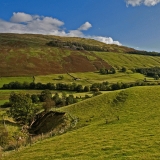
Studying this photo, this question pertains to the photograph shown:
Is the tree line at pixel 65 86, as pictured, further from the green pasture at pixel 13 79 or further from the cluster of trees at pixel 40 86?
the green pasture at pixel 13 79

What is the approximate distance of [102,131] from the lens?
123 feet

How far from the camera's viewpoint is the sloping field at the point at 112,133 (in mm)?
25188

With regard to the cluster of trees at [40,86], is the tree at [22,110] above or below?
below

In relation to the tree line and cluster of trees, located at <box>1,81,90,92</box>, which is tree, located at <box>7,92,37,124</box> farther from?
cluster of trees, located at <box>1,81,90,92</box>

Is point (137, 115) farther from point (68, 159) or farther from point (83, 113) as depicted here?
point (68, 159)

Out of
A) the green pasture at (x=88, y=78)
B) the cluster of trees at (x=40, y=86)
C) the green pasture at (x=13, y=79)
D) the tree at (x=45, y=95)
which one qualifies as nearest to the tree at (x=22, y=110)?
the tree at (x=45, y=95)

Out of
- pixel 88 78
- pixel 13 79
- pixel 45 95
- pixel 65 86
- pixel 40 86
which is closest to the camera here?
pixel 45 95

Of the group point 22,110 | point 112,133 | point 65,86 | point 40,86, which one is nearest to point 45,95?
point 65,86

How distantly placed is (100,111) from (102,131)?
17129 mm

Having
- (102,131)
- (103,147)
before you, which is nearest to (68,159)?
(103,147)

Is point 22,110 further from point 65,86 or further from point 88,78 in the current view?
point 88,78

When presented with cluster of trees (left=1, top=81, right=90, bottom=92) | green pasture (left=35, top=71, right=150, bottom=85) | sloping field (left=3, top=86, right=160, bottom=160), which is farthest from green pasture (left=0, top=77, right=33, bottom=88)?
sloping field (left=3, top=86, right=160, bottom=160)

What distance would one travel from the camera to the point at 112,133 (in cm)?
3462

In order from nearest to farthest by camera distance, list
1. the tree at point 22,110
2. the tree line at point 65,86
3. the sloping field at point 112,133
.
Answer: the sloping field at point 112,133 < the tree at point 22,110 < the tree line at point 65,86
